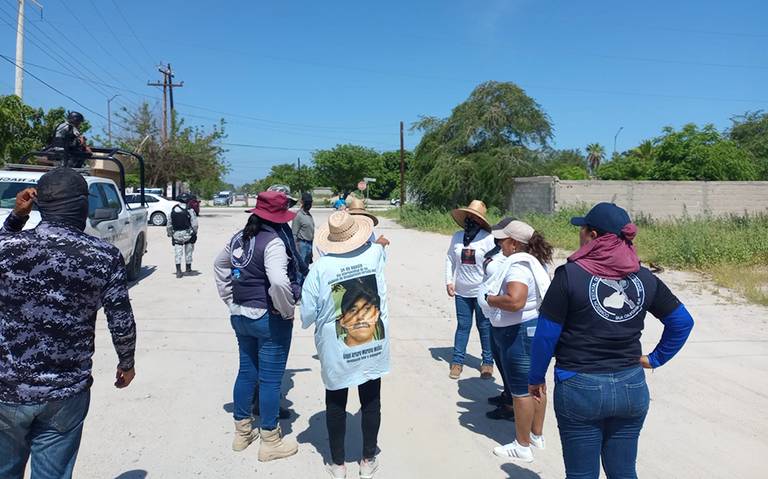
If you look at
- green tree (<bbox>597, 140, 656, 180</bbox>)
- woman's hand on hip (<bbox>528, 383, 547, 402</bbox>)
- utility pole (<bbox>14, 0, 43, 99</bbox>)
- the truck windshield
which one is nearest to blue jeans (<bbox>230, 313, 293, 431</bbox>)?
woman's hand on hip (<bbox>528, 383, 547, 402</bbox>)

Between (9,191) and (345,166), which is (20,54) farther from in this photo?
(345,166)

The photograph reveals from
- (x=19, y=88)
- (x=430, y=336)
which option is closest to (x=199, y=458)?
(x=430, y=336)

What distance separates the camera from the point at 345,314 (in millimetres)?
3447

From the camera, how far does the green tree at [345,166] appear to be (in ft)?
225

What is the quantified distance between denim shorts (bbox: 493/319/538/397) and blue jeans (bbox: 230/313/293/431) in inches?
63.0

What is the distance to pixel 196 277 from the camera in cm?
1146

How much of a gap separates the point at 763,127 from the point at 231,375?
126 ft

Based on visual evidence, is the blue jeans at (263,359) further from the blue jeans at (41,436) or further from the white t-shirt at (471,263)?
the white t-shirt at (471,263)

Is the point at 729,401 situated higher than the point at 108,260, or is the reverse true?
the point at 108,260

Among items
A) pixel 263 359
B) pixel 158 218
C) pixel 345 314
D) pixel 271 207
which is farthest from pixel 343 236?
pixel 158 218

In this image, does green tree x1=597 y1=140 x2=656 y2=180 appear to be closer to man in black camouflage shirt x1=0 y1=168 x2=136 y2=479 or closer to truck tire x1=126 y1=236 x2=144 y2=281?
truck tire x1=126 y1=236 x2=144 y2=281

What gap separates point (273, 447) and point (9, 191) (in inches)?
272

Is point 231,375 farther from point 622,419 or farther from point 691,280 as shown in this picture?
point 691,280

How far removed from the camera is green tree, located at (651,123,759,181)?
25391 millimetres
